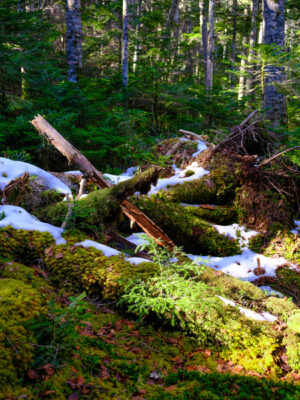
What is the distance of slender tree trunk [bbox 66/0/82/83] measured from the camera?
10641mm

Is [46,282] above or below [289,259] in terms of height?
above

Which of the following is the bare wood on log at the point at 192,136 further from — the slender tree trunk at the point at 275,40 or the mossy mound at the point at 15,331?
the mossy mound at the point at 15,331

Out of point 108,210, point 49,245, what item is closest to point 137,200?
point 108,210

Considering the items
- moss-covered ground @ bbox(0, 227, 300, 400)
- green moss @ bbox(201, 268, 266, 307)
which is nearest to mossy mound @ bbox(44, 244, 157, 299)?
moss-covered ground @ bbox(0, 227, 300, 400)

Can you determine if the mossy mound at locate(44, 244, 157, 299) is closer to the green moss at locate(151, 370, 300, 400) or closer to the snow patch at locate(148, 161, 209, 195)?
the green moss at locate(151, 370, 300, 400)

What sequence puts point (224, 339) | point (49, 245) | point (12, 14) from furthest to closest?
1. point (12, 14)
2. point (49, 245)
3. point (224, 339)

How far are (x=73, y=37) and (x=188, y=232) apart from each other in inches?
385

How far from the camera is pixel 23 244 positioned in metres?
3.30

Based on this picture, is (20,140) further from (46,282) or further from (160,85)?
(160,85)

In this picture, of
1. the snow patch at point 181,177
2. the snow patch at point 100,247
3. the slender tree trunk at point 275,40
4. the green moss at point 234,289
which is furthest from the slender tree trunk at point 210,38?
the snow patch at point 100,247

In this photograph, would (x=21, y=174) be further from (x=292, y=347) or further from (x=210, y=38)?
(x=210, y=38)

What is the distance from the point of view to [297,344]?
7.89 ft

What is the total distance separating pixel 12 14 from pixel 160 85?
519 centimetres

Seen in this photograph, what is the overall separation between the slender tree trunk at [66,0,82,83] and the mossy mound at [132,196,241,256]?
7.92 metres
